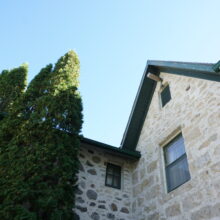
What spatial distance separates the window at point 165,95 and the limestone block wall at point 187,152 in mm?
172

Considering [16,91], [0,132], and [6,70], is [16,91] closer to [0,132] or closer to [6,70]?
[6,70]

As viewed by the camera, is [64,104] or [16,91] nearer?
[64,104]

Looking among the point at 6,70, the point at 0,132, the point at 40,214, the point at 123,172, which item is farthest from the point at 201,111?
the point at 6,70

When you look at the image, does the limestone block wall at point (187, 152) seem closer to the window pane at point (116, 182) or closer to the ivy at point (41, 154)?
the window pane at point (116, 182)

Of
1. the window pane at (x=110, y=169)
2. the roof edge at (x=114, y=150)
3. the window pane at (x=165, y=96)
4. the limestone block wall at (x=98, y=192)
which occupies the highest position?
the window pane at (x=165, y=96)

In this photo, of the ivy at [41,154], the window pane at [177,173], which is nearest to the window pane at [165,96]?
the window pane at [177,173]

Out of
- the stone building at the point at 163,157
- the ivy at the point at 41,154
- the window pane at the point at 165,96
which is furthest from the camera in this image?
the window pane at the point at 165,96

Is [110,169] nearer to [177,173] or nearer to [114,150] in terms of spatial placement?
[114,150]

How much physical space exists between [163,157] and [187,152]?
1154 mm

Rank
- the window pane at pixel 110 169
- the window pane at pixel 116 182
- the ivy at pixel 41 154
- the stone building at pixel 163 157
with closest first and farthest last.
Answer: the ivy at pixel 41 154 < the stone building at pixel 163 157 < the window pane at pixel 116 182 < the window pane at pixel 110 169

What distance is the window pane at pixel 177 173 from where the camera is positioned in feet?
18.7

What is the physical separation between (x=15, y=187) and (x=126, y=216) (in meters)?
3.42

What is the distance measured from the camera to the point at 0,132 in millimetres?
6129

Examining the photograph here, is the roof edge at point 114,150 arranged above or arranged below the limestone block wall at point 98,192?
above
